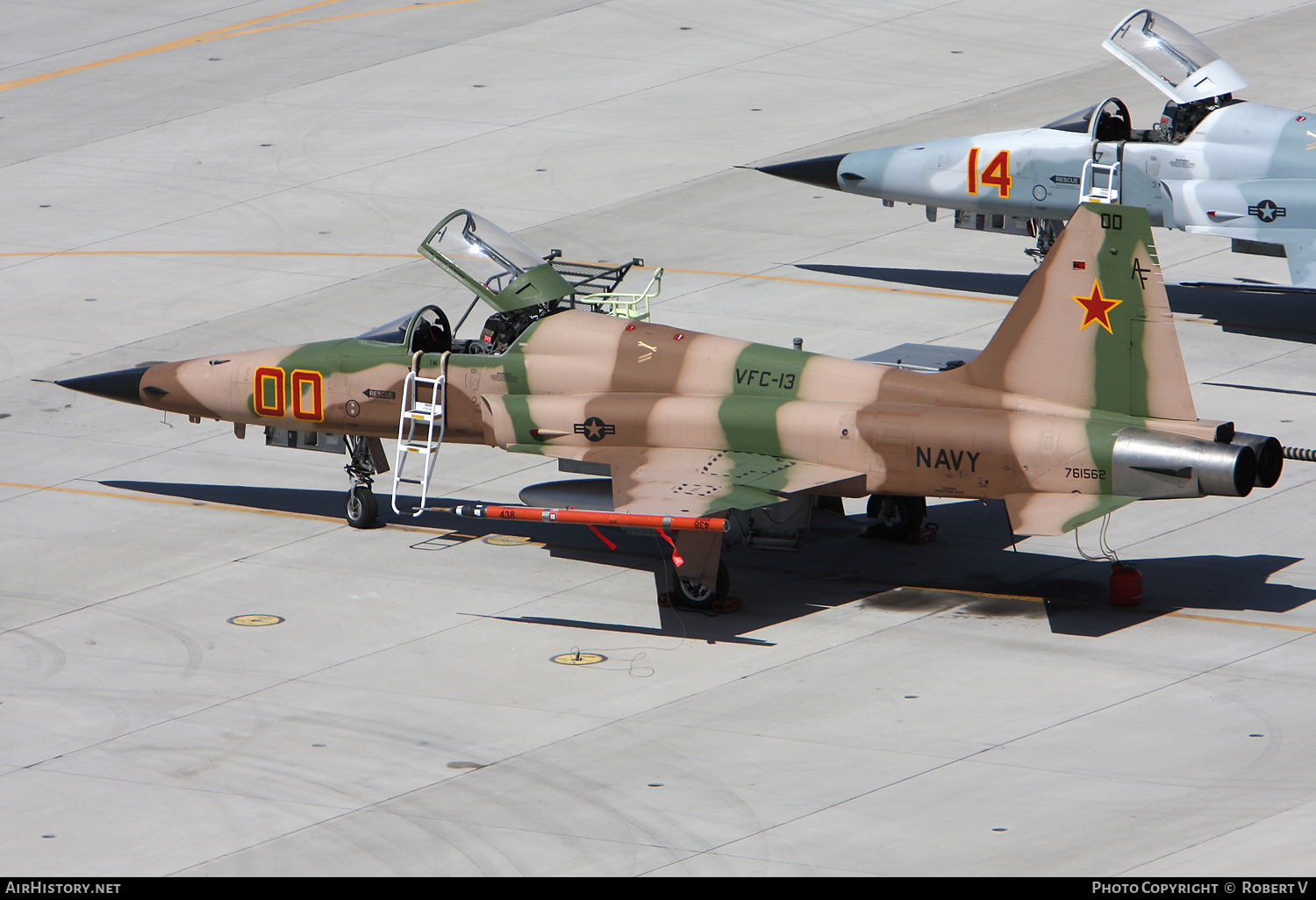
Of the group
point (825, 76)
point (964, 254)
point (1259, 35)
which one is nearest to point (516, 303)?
point (964, 254)

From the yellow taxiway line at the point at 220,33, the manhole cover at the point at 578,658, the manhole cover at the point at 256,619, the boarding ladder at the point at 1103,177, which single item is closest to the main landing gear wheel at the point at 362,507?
the manhole cover at the point at 256,619

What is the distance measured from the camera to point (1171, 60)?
25625mm

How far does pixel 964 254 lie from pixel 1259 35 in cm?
→ 1239

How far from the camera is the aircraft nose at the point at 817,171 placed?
93.2 feet

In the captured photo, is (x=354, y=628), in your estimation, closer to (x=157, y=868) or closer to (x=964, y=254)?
(x=157, y=868)

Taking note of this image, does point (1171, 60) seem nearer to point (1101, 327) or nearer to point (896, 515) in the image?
point (896, 515)

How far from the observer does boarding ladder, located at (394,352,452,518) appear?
63.2 ft

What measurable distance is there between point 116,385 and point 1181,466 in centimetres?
1147

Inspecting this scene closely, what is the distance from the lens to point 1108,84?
34906 mm

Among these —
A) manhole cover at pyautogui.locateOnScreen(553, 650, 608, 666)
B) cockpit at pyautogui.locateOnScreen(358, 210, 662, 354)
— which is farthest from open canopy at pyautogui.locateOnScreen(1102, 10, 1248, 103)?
manhole cover at pyautogui.locateOnScreen(553, 650, 608, 666)

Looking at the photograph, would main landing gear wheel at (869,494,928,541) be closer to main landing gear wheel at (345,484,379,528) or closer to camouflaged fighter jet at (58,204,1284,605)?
camouflaged fighter jet at (58,204,1284,605)

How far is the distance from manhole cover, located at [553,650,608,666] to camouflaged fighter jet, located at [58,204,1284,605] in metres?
1.17

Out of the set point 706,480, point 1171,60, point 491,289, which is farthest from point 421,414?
point 1171,60

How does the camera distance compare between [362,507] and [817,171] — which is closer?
[362,507]
